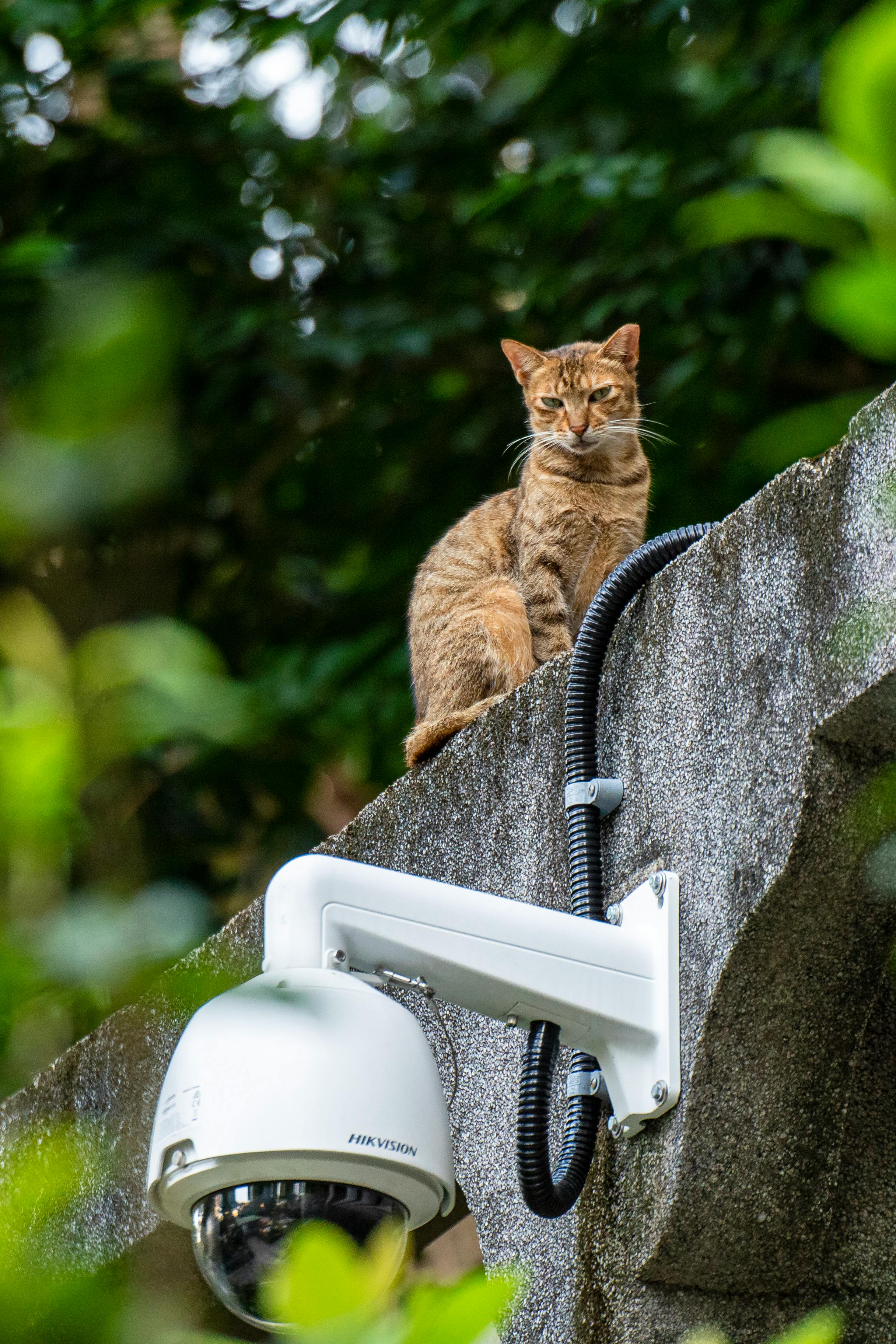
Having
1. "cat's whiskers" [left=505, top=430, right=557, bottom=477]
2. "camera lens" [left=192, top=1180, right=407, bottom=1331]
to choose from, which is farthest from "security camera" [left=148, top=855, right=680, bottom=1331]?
"cat's whiskers" [left=505, top=430, right=557, bottom=477]

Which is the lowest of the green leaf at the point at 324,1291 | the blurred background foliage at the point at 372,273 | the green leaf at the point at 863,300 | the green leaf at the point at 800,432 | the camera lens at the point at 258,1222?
the blurred background foliage at the point at 372,273

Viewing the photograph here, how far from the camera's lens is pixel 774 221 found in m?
0.43

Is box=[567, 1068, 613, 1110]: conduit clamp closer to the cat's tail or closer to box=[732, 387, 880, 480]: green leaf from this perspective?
the cat's tail

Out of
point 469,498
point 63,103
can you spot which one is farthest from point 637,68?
point 63,103

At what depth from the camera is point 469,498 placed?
16.9ft

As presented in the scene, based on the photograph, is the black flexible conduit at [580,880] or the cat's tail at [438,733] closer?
the black flexible conduit at [580,880]

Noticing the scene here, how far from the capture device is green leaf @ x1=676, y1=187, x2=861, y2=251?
1.39ft

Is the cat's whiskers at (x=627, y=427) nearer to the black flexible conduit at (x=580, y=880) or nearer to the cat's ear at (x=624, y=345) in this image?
the cat's ear at (x=624, y=345)

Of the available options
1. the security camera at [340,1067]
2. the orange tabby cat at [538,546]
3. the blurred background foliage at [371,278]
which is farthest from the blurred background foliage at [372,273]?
the security camera at [340,1067]

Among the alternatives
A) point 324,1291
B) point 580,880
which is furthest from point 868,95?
point 580,880

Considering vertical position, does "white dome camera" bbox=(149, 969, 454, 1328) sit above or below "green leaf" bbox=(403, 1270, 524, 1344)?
below

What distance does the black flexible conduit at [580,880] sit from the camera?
1679 millimetres

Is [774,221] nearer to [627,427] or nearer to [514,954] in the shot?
[514,954]

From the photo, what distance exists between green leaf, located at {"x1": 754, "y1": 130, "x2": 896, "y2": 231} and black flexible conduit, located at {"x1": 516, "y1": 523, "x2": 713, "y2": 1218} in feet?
4.34
